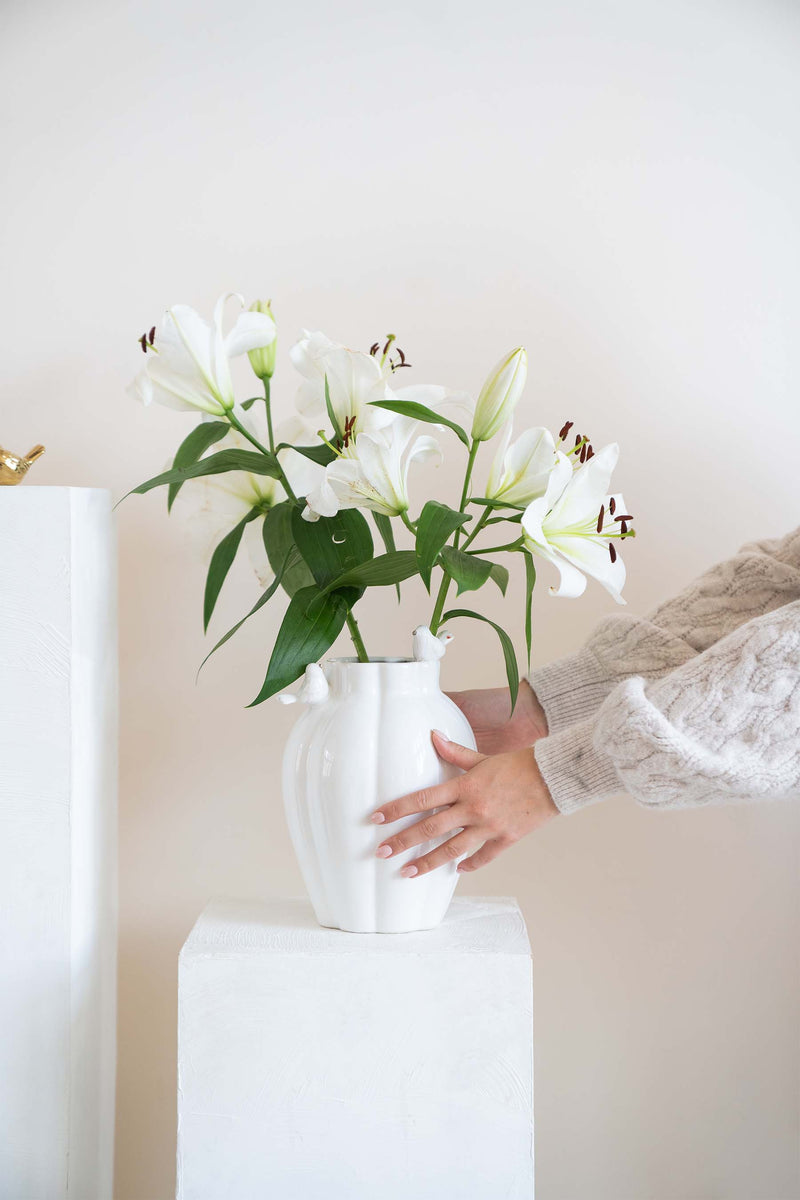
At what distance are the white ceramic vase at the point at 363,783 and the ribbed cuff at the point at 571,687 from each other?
18 cm

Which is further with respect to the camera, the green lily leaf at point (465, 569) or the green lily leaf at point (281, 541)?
the green lily leaf at point (281, 541)

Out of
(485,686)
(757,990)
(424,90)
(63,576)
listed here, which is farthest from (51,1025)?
(424,90)

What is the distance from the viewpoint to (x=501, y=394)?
0.92m

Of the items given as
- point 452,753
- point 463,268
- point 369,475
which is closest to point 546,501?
point 369,475

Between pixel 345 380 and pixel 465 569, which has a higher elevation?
pixel 345 380

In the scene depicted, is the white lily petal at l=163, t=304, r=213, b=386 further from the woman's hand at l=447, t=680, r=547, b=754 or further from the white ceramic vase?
the woman's hand at l=447, t=680, r=547, b=754

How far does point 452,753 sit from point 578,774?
0.12m

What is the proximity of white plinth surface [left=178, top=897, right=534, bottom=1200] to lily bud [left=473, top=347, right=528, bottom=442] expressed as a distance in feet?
1.66

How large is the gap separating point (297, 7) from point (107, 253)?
407 mm

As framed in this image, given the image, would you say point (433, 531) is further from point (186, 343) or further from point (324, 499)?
point (186, 343)

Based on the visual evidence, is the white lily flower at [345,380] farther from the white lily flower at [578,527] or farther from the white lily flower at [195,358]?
the white lily flower at [578,527]

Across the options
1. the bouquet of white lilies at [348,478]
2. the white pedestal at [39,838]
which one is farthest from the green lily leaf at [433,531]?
the white pedestal at [39,838]

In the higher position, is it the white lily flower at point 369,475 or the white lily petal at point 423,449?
the white lily petal at point 423,449

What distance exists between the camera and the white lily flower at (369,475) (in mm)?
881
